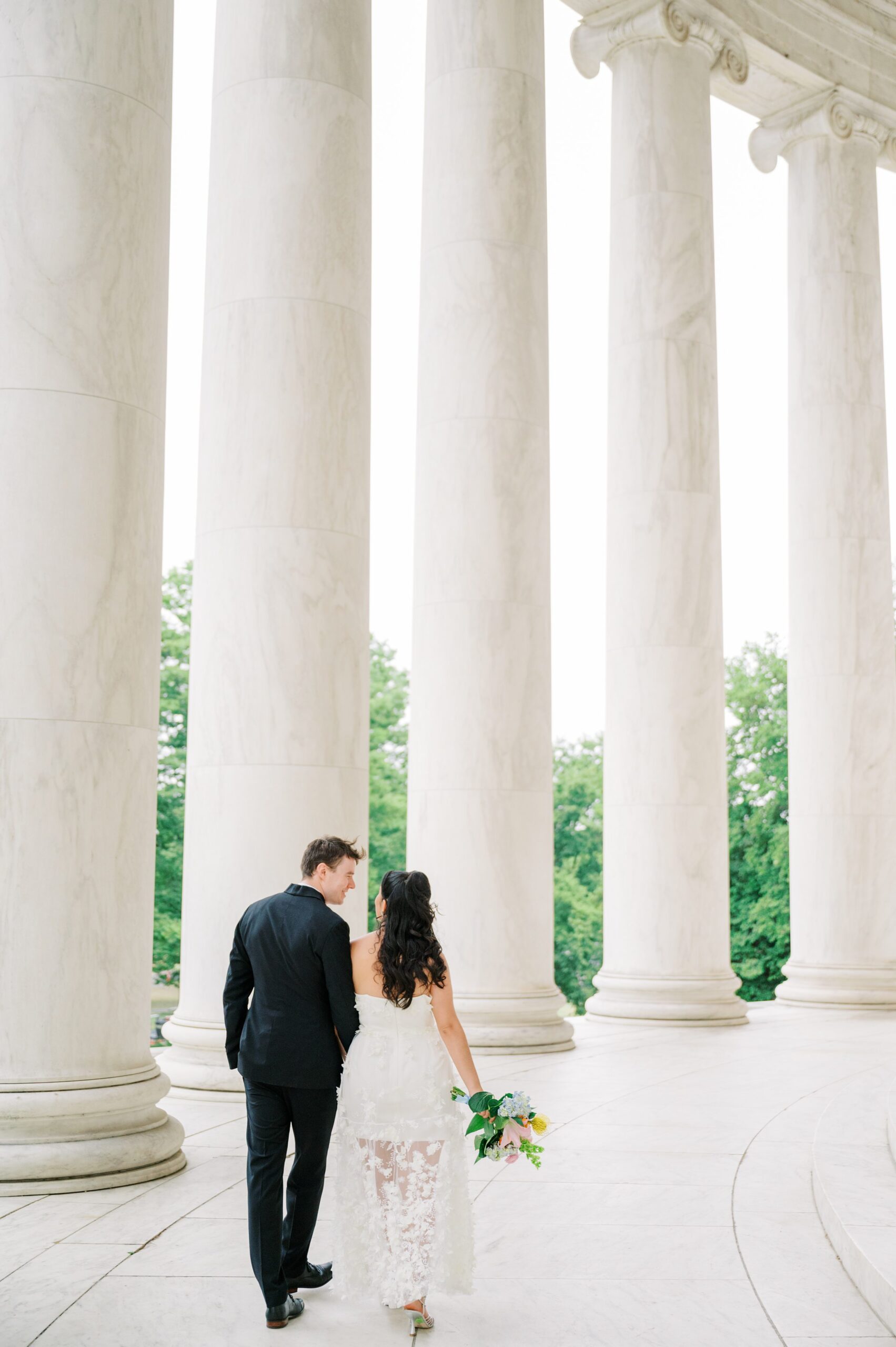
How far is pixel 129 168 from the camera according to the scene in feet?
503

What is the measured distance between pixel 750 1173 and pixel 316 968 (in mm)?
73927

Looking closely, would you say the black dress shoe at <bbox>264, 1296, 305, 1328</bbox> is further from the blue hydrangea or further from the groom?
the blue hydrangea

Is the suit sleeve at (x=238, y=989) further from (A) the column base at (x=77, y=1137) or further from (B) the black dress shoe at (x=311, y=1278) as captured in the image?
(A) the column base at (x=77, y=1137)

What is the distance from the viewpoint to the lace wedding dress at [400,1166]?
10412cm

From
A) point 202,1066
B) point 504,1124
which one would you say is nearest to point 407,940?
point 504,1124

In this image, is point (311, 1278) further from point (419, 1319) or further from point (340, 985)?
point (340, 985)

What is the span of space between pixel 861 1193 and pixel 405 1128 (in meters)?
55.6

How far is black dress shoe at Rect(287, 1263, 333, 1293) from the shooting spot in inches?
4284

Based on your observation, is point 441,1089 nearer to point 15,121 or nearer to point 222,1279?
point 222,1279

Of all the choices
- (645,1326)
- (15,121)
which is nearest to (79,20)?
(15,121)

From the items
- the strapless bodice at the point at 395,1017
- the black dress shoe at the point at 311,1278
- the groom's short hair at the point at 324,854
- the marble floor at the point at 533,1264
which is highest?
the groom's short hair at the point at 324,854

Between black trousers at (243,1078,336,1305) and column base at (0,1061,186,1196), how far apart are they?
3689cm

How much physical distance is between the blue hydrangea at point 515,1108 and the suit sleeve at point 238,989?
22010mm

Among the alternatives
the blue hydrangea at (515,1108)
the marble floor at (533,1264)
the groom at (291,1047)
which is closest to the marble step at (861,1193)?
the marble floor at (533,1264)
